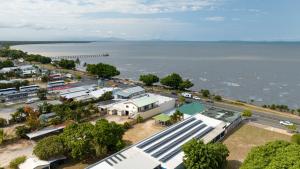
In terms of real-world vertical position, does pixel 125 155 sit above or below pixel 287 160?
below

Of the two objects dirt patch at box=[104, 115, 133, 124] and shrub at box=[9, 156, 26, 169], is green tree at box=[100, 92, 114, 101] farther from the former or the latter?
shrub at box=[9, 156, 26, 169]

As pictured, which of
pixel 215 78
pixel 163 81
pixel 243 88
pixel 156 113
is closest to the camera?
pixel 156 113

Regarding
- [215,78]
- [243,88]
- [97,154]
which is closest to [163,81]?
[243,88]

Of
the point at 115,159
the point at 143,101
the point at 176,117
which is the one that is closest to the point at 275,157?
the point at 115,159

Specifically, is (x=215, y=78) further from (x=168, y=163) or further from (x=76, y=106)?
(x=168, y=163)

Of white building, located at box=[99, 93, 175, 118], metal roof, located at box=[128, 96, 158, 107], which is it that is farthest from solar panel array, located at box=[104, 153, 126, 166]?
metal roof, located at box=[128, 96, 158, 107]

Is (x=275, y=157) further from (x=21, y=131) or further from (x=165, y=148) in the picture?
(x=21, y=131)
